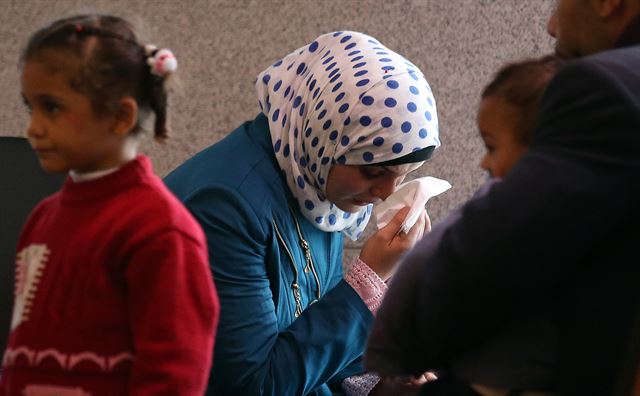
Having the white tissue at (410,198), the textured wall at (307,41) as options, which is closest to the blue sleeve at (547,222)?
the white tissue at (410,198)

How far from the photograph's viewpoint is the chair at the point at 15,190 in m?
1.60

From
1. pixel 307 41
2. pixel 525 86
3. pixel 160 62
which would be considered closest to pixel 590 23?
pixel 525 86

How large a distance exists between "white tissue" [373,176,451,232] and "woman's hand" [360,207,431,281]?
0.07 feet

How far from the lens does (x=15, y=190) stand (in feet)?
5.35

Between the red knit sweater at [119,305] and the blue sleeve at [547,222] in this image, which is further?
the red knit sweater at [119,305]

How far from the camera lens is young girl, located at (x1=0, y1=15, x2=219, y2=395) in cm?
90

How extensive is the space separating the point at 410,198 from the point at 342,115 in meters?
0.23

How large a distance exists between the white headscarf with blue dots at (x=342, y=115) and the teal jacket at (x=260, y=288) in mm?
51

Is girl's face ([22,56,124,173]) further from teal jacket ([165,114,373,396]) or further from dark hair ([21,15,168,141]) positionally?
teal jacket ([165,114,373,396])

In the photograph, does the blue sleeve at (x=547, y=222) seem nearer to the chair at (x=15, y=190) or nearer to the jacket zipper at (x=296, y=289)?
the jacket zipper at (x=296, y=289)

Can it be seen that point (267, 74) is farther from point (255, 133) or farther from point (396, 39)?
point (396, 39)

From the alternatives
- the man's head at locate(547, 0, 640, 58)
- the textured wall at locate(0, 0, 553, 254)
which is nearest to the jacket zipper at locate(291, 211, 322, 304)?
the textured wall at locate(0, 0, 553, 254)

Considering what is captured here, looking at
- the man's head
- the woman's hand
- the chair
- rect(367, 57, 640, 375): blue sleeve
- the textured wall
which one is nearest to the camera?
rect(367, 57, 640, 375): blue sleeve

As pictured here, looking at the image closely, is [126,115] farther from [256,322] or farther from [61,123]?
[256,322]
